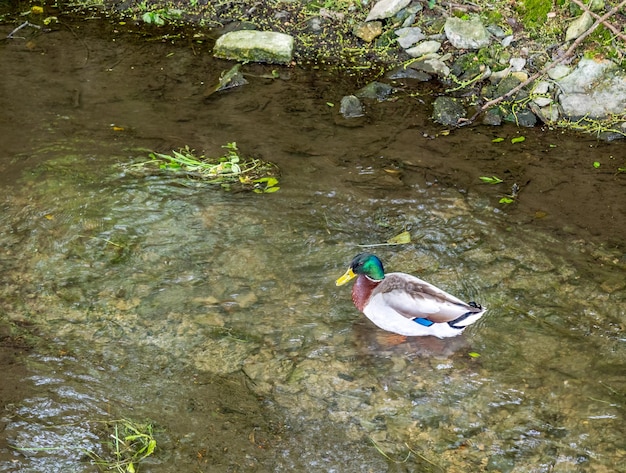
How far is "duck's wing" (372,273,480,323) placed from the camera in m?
4.19

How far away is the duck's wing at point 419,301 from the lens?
4195 mm

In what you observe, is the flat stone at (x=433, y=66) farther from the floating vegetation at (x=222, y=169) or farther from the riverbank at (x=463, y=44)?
the floating vegetation at (x=222, y=169)

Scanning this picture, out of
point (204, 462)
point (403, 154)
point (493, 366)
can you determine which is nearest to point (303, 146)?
point (403, 154)

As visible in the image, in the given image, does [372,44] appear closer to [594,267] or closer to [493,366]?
[594,267]

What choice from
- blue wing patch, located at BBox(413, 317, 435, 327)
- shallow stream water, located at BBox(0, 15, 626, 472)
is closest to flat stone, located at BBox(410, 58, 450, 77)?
shallow stream water, located at BBox(0, 15, 626, 472)

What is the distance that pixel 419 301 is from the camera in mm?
4246

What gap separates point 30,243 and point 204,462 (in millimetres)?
2431

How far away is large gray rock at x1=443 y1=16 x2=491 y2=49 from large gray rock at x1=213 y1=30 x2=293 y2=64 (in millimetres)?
1777

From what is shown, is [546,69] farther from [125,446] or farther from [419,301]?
[125,446]

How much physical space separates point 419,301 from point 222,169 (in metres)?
2.44

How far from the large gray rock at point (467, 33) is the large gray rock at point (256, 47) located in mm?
1777

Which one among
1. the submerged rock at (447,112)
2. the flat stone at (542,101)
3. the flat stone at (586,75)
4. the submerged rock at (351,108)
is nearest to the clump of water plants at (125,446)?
the submerged rock at (351,108)

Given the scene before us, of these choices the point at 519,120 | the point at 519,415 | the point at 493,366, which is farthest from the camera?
the point at 519,120

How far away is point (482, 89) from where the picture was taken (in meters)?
7.27
